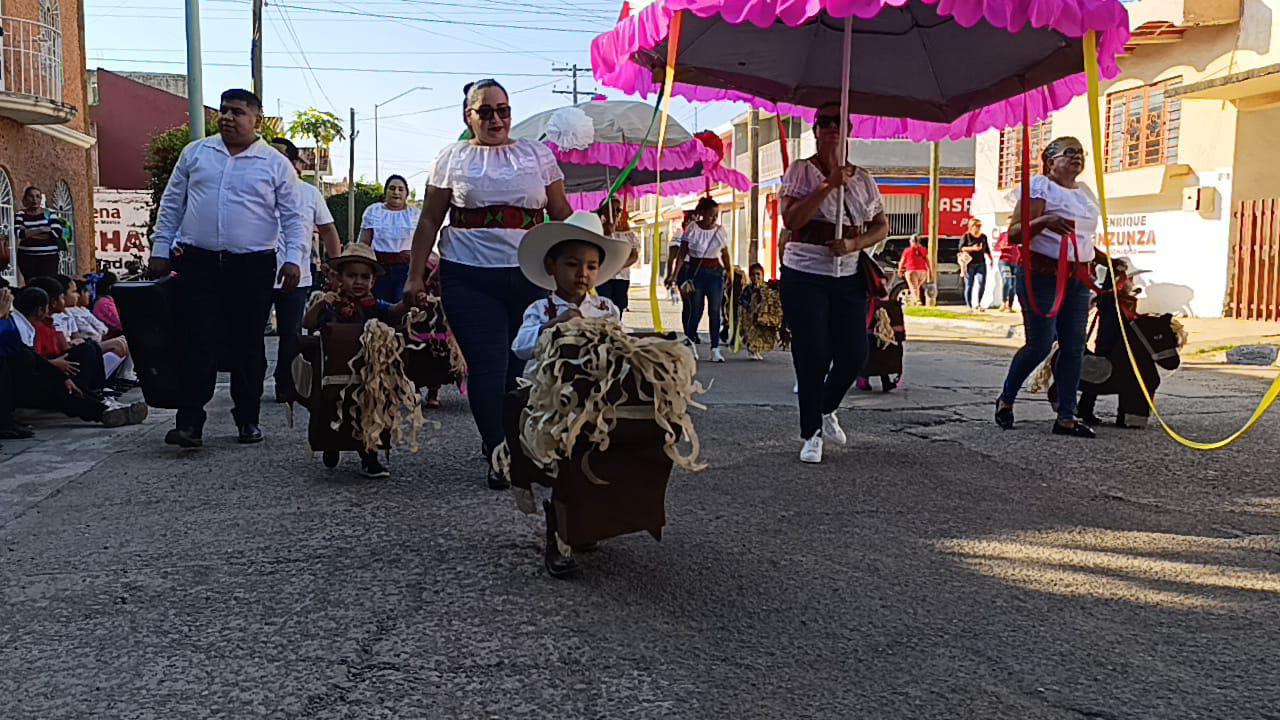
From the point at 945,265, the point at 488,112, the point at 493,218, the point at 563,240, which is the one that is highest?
the point at 488,112

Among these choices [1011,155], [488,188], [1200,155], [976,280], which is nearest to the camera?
[488,188]

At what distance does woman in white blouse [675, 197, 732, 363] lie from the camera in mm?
12234

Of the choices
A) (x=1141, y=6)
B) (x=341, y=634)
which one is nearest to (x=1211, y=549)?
(x=341, y=634)

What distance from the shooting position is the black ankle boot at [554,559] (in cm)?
383

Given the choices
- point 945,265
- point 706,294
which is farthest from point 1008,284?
point 706,294

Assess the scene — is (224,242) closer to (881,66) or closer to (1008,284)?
(881,66)

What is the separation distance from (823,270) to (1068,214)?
5.98 feet

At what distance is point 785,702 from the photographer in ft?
9.37

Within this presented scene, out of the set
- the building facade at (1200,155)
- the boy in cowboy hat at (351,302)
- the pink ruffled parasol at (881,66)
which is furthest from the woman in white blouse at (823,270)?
the building facade at (1200,155)

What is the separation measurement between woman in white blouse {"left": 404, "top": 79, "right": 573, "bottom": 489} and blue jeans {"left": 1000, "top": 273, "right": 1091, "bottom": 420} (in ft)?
10.6

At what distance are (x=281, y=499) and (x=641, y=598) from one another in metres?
2.14

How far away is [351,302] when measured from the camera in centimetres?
569

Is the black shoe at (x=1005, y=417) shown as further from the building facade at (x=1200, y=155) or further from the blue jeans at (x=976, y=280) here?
the blue jeans at (x=976, y=280)

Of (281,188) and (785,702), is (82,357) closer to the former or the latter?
(281,188)
